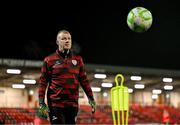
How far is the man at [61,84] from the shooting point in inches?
155

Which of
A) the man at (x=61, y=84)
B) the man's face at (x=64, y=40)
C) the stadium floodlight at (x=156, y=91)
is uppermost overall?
the stadium floodlight at (x=156, y=91)

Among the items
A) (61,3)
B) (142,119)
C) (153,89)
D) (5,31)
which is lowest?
(142,119)

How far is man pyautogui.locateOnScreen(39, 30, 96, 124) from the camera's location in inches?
155

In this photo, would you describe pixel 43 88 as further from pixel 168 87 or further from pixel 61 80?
pixel 168 87

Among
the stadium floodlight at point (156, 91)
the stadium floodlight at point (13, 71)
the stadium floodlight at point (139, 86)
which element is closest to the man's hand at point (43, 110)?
the stadium floodlight at point (13, 71)

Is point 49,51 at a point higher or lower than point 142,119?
higher

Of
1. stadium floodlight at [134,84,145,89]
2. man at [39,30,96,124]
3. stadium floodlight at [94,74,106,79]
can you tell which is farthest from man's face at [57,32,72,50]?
stadium floodlight at [134,84,145,89]

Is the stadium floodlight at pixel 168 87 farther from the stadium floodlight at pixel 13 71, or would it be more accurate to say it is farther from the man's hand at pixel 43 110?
the man's hand at pixel 43 110

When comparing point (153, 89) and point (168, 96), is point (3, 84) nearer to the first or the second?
point (153, 89)

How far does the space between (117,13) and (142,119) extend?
386 inches

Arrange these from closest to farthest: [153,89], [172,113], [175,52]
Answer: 1. [175,52]
2. [172,113]
3. [153,89]

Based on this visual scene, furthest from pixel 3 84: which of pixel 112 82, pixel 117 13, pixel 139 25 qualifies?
pixel 139 25

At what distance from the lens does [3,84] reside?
101 feet

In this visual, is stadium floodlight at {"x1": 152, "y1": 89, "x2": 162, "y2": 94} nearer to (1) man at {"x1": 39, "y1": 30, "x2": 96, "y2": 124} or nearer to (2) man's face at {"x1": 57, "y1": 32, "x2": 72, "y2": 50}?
(1) man at {"x1": 39, "y1": 30, "x2": 96, "y2": 124}
